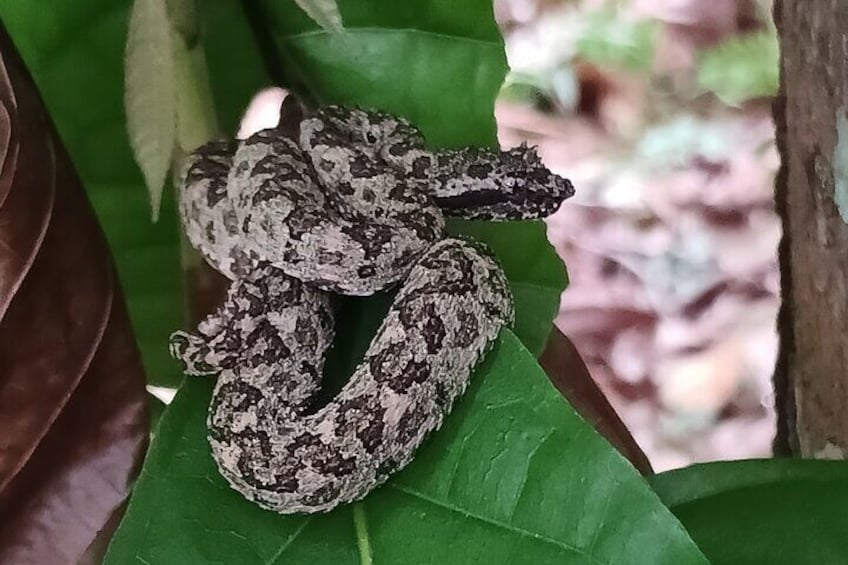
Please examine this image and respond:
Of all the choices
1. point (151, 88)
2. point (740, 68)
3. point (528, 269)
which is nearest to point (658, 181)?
point (740, 68)

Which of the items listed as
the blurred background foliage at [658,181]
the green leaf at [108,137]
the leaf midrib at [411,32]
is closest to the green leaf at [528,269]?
Result: the leaf midrib at [411,32]

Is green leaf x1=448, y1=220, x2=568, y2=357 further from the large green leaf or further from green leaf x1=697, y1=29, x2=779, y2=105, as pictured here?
green leaf x1=697, y1=29, x2=779, y2=105

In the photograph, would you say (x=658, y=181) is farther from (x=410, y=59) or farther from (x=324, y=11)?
(x=324, y=11)

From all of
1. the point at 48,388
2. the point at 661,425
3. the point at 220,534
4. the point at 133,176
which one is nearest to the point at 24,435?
the point at 48,388

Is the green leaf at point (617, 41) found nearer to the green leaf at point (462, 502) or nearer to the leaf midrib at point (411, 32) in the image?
the leaf midrib at point (411, 32)

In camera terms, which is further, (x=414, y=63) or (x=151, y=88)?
(x=414, y=63)

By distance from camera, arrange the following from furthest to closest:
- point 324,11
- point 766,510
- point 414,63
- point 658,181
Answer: point 658,181, point 414,63, point 766,510, point 324,11

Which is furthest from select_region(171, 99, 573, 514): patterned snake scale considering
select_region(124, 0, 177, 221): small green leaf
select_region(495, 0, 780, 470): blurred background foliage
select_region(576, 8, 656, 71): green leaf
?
select_region(576, 8, 656, 71): green leaf
